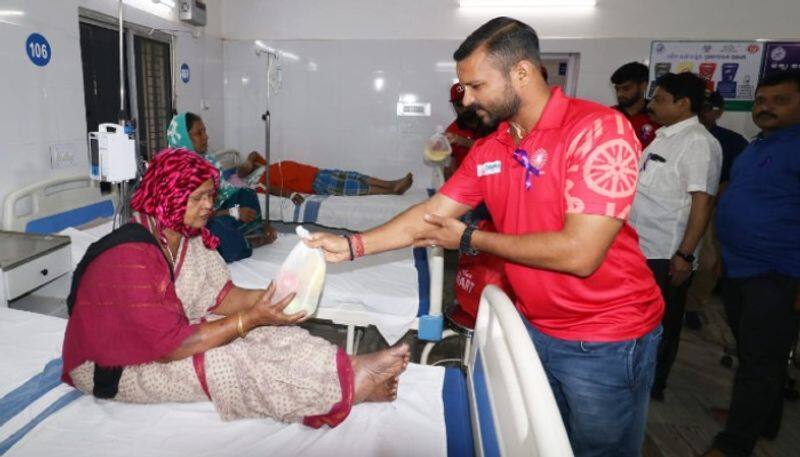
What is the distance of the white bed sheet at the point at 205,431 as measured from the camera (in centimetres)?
147

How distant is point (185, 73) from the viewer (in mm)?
4762

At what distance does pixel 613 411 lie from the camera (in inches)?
58.4

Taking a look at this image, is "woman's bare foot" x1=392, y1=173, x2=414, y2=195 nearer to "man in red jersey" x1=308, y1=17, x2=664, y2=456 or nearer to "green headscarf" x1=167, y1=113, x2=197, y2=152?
"green headscarf" x1=167, y1=113, x2=197, y2=152

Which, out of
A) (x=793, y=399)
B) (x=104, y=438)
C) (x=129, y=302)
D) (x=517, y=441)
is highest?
(x=129, y=302)

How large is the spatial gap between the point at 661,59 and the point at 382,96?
112 inches

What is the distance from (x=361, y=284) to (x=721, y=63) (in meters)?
4.43

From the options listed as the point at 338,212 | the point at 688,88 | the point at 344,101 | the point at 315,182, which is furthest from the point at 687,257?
the point at 344,101

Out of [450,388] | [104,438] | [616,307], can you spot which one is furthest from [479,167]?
[104,438]

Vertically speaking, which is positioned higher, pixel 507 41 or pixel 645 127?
pixel 507 41

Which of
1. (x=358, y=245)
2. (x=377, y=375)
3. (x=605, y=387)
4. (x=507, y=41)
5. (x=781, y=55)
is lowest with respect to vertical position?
(x=377, y=375)

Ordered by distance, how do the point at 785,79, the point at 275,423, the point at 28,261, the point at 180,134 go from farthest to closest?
the point at 180,134 → the point at 28,261 → the point at 785,79 → the point at 275,423

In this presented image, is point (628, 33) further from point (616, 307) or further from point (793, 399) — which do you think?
point (616, 307)

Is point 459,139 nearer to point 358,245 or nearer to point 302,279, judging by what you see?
point 358,245

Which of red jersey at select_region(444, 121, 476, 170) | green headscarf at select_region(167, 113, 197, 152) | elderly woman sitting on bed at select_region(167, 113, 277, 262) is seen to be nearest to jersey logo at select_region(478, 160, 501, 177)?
elderly woman sitting on bed at select_region(167, 113, 277, 262)
